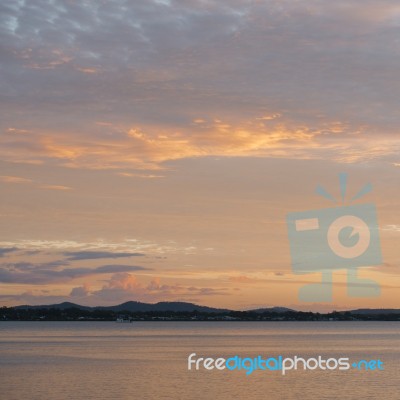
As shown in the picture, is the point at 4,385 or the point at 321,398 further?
the point at 4,385

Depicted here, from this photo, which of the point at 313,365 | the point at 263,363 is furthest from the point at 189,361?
the point at 313,365

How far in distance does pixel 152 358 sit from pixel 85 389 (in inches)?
1469

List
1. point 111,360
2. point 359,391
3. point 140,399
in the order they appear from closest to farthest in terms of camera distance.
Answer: point 140,399 → point 359,391 → point 111,360

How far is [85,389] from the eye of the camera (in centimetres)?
6069

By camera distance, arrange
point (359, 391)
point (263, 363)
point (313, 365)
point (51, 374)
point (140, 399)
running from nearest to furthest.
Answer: point (140, 399), point (359, 391), point (51, 374), point (313, 365), point (263, 363)

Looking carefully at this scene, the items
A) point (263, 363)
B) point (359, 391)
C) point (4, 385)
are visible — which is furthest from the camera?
point (263, 363)

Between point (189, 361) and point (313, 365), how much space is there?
15.5 m

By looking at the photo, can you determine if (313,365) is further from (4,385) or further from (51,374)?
(4,385)

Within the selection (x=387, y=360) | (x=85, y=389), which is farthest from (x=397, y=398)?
(x=387, y=360)

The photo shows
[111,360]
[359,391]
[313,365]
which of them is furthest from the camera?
[111,360]

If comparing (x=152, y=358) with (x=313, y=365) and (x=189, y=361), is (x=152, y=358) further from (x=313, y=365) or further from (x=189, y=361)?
(x=313, y=365)

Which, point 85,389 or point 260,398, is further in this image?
point 85,389

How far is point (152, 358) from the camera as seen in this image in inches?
3839

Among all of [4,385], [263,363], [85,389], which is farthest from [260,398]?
[263,363]
